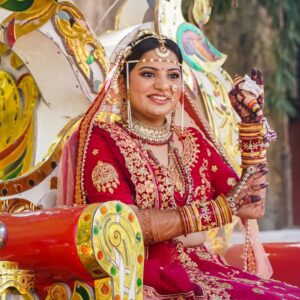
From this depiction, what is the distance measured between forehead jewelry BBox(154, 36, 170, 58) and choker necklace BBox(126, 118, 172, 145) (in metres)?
0.20

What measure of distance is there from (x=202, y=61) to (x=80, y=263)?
1770 millimetres

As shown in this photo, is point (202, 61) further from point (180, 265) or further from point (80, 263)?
point (80, 263)

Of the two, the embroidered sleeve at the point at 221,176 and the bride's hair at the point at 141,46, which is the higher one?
the bride's hair at the point at 141,46

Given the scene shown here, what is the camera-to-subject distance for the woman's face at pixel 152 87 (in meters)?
2.33

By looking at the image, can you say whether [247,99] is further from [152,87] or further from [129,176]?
[129,176]

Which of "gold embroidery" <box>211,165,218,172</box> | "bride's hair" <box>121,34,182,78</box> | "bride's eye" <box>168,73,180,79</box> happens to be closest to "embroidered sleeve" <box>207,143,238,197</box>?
"gold embroidery" <box>211,165,218,172</box>

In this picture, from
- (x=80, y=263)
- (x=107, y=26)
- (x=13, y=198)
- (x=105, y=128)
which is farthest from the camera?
(x=107, y=26)

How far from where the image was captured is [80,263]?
69.3 inches

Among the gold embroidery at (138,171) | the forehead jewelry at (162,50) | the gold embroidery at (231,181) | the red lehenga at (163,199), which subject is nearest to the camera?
the red lehenga at (163,199)

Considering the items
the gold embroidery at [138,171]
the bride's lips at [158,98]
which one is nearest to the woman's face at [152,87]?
the bride's lips at [158,98]

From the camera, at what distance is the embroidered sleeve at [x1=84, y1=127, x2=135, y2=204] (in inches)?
86.3

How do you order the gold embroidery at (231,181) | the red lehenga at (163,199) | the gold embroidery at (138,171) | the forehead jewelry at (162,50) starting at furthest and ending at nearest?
the gold embroidery at (231,181) < the forehead jewelry at (162,50) < the gold embroidery at (138,171) < the red lehenga at (163,199)

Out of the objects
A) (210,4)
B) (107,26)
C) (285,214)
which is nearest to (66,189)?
(107,26)

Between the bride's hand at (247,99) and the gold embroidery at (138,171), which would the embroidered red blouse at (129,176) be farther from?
the bride's hand at (247,99)
